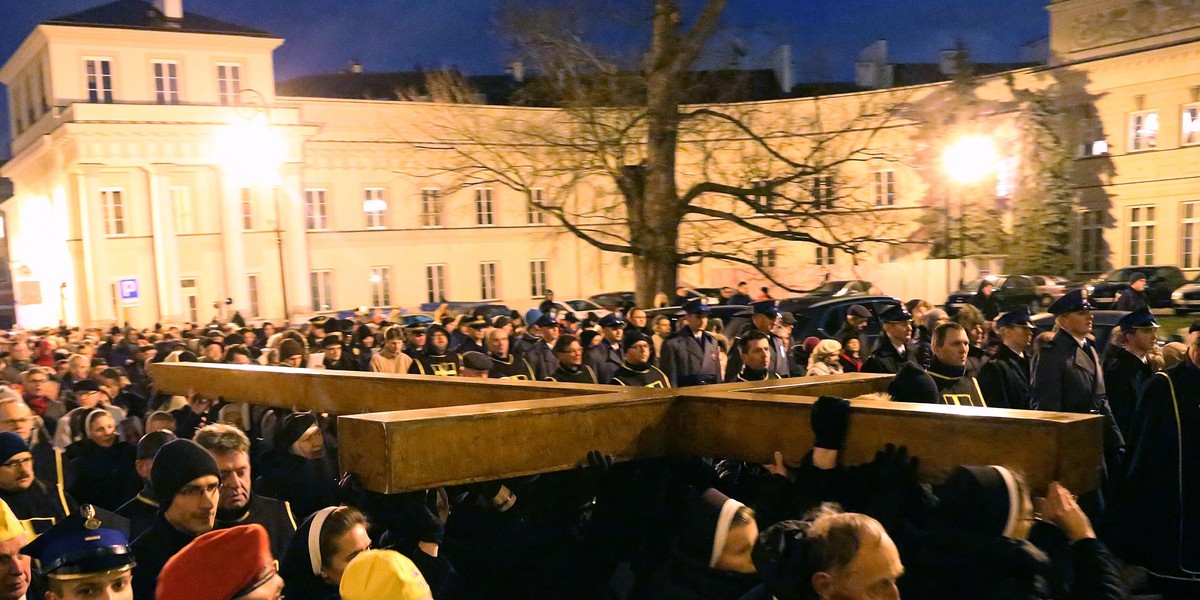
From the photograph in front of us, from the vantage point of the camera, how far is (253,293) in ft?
145

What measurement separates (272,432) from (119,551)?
2469mm

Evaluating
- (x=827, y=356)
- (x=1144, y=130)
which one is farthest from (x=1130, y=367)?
(x=1144, y=130)

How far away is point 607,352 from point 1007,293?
1918 cm

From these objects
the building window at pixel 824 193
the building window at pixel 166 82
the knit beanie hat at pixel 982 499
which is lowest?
the knit beanie hat at pixel 982 499

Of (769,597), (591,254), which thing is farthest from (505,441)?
(591,254)

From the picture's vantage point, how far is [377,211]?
152 ft

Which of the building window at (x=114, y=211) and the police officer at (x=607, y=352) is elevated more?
the building window at (x=114, y=211)

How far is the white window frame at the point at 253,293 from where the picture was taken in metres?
43.4

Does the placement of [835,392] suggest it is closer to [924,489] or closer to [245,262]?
[924,489]

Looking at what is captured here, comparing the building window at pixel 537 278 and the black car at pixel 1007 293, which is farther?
the building window at pixel 537 278

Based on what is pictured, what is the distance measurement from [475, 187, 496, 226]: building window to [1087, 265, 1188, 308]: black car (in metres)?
25.6

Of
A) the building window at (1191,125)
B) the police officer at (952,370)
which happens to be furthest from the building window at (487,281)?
the police officer at (952,370)

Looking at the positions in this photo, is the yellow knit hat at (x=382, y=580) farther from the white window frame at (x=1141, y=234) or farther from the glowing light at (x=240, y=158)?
the white window frame at (x=1141, y=234)

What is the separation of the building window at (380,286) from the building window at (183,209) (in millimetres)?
7824
